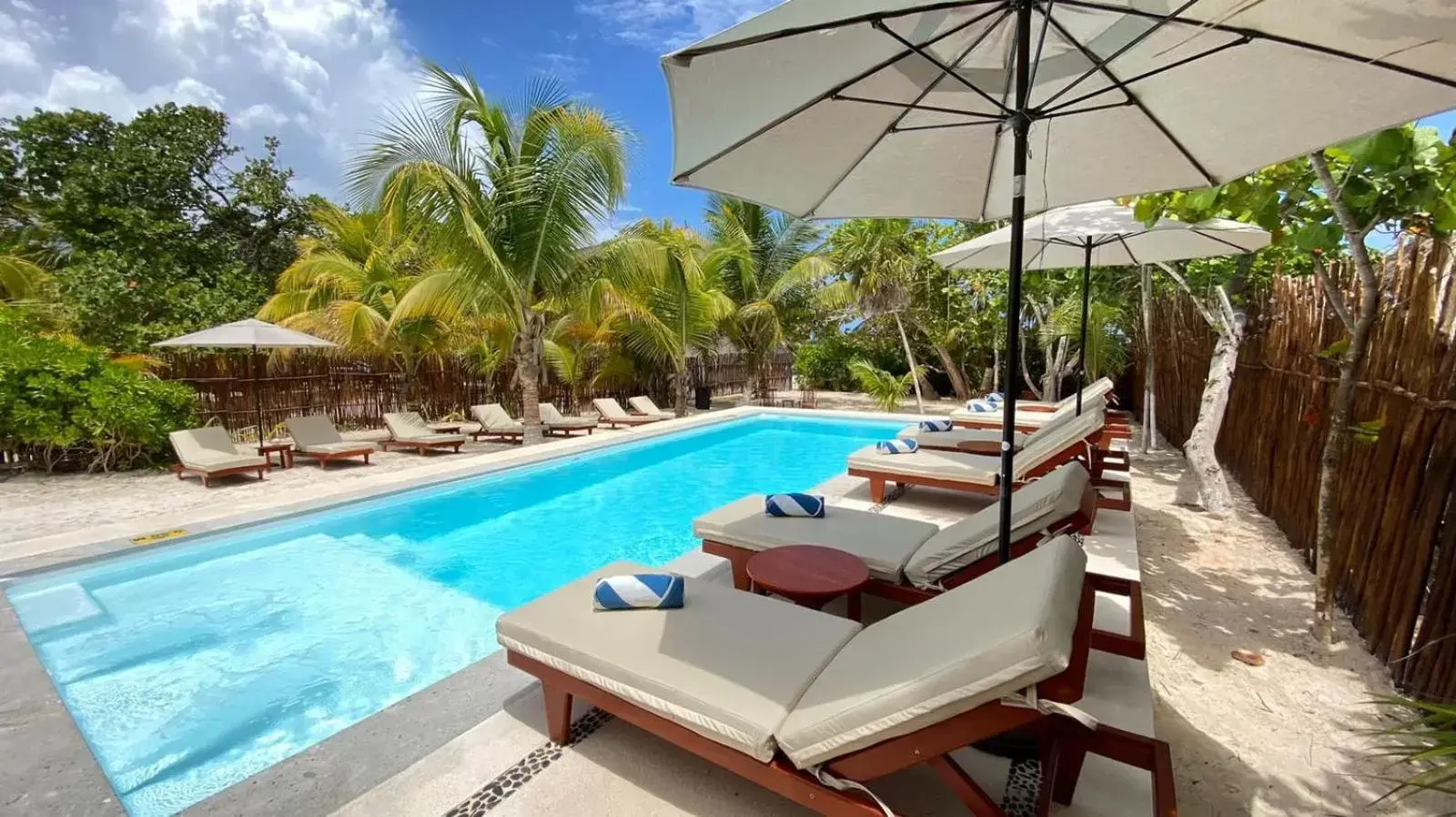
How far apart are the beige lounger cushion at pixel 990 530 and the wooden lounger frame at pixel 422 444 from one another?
8.34 m

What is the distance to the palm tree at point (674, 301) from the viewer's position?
1204 centimetres

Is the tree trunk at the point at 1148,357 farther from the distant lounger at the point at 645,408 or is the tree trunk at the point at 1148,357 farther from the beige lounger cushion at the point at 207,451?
the beige lounger cushion at the point at 207,451

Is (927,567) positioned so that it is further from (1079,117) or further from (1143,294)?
(1143,294)

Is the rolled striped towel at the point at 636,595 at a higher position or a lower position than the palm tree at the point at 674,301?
lower

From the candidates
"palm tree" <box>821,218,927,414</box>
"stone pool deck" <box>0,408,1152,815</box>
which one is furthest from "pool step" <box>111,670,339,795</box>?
"palm tree" <box>821,218,927,414</box>

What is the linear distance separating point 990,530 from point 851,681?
1.54 meters

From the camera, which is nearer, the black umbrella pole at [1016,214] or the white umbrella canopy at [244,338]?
the black umbrella pole at [1016,214]

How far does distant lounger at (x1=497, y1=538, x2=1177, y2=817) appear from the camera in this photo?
1587 millimetres

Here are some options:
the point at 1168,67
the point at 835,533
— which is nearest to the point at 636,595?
the point at 835,533

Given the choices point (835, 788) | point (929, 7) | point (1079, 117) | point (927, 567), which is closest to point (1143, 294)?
point (1079, 117)

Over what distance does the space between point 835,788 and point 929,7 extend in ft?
7.61

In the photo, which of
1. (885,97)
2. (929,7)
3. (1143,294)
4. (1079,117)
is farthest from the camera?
(1143,294)

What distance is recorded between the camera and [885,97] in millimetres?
2855

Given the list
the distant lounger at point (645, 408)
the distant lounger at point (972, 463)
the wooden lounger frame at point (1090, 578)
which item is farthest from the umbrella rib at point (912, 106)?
the distant lounger at point (645, 408)
